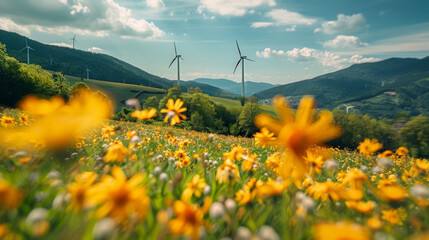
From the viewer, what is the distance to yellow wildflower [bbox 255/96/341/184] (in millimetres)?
1389

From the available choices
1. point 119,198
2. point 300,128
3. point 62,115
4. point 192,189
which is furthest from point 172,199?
point 62,115

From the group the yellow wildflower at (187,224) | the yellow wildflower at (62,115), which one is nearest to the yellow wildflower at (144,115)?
the yellow wildflower at (62,115)

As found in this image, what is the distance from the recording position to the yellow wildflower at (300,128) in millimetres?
1389

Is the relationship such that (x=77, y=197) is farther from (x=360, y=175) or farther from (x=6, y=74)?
(x=6, y=74)

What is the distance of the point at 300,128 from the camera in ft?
4.64

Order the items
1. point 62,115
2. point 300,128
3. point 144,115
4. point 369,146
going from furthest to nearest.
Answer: point 369,146, point 144,115, point 62,115, point 300,128

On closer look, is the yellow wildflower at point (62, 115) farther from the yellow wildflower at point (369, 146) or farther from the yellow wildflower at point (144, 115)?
the yellow wildflower at point (369, 146)

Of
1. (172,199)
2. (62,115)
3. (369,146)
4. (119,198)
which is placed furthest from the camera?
(369,146)

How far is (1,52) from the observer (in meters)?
42.8

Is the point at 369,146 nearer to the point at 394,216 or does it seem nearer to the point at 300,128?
the point at 394,216

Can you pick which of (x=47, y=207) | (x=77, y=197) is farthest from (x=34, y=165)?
(x=77, y=197)

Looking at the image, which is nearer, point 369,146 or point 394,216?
point 394,216

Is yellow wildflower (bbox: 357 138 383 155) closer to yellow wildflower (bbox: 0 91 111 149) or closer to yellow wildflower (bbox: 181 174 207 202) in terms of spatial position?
yellow wildflower (bbox: 181 174 207 202)

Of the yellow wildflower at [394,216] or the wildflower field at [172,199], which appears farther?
the yellow wildflower at [394,216]
